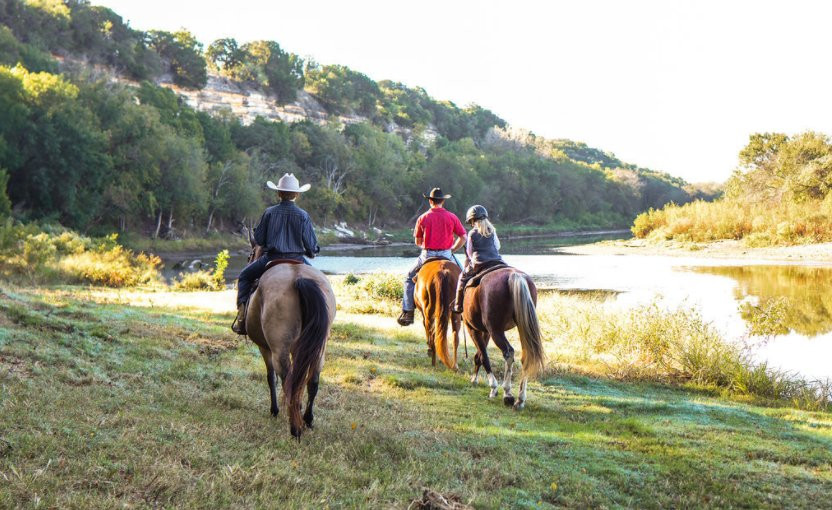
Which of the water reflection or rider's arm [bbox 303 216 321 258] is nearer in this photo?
rider's arm [bbox 303 216 321 258]

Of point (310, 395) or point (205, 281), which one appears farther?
point (205, 281)

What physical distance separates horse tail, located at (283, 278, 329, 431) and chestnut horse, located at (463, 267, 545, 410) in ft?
9.78

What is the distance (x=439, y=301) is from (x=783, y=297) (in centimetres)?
1258

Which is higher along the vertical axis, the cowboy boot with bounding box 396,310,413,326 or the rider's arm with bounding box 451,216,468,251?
the rider's arm with bounding box 451,216,468,251

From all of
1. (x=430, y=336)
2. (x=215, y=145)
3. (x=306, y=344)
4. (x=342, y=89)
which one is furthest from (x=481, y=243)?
(x=342, y=89)

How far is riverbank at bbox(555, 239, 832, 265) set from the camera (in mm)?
37656

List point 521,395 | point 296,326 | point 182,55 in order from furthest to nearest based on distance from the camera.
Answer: point 182,55 < point 521,395 < point 296,326

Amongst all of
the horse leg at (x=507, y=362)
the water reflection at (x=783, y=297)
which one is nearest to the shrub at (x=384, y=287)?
the water reflection at (x=783, y=297)

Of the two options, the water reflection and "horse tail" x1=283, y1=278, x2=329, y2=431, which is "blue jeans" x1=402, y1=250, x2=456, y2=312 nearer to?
"horse tail" x1=283, y1=278, x2=329, y2=431

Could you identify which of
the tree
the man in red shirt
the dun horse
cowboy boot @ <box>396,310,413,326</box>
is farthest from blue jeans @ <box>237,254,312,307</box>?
the tree

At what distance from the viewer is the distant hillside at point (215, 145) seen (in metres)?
40.0

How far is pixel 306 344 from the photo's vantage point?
6.03m

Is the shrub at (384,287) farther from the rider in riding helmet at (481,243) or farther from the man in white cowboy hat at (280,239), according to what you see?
the man in white cowboy hat at (280,239)

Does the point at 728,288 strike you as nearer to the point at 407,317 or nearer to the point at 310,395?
the point at 407,317
